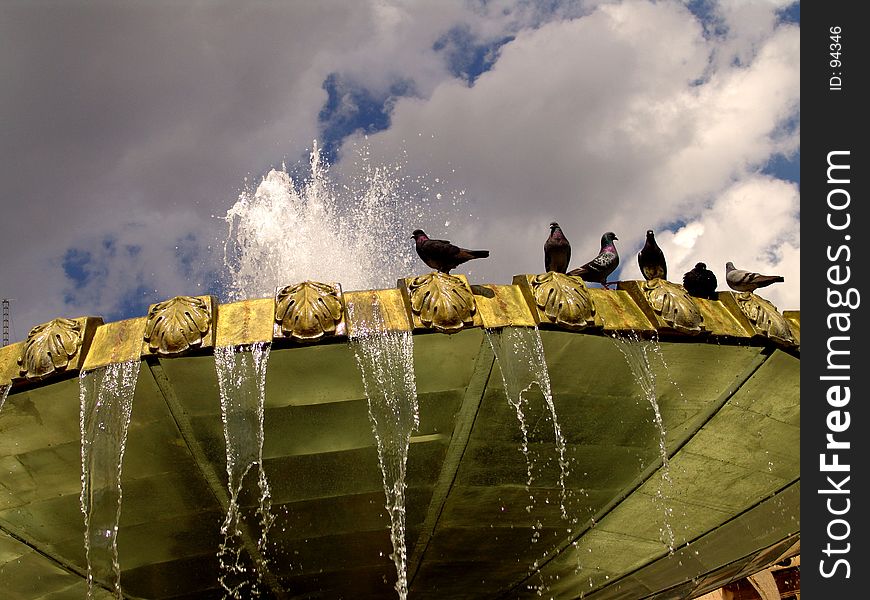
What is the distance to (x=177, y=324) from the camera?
5000 mm

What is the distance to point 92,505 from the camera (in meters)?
5.48

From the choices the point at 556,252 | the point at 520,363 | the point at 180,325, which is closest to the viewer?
the point at 180,325

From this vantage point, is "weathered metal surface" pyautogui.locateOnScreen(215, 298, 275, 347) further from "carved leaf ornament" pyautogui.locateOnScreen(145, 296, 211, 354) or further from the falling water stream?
the falling water stream

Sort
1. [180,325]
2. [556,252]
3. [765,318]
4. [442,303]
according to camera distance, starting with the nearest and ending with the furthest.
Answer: [180,325] < [442,303] < [765,318] < [556,252]

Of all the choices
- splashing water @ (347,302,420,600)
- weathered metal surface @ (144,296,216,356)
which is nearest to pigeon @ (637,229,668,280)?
splashing water @ (347,302,420,600)

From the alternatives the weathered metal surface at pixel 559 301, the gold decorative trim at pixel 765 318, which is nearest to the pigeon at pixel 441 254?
the weathered metal surface at pixel 559 301

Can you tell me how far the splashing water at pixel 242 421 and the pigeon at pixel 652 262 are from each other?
8.13 ft

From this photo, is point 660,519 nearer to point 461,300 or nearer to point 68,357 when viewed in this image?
point 461,300

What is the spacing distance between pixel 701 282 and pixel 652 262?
0.41 m

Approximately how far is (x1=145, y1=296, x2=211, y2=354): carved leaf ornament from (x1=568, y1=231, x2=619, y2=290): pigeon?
90.5 inches

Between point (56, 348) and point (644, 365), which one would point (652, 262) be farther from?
point (56, 348)

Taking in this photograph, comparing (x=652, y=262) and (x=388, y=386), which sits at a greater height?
(x=652, y=262)

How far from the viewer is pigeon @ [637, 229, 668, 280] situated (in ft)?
20.8

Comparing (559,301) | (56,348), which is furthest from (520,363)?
(56,348)
